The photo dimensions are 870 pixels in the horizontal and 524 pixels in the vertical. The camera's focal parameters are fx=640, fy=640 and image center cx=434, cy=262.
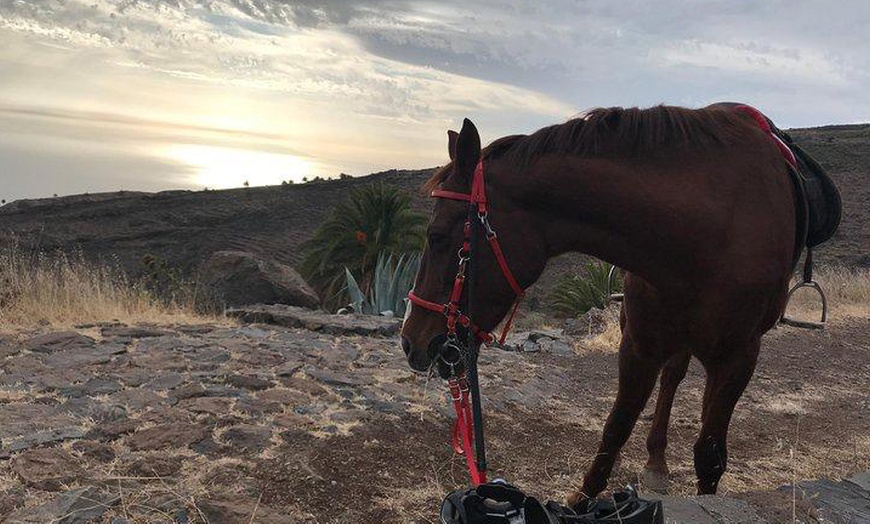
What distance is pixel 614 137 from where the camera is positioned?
8.40ft

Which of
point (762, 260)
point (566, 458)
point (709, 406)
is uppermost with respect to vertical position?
point (762, 260)

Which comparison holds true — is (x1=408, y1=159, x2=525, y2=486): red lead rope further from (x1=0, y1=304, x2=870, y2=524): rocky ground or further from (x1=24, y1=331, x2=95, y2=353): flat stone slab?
(x1=24, y1=331, x2=95, y2=353): flat stone slab

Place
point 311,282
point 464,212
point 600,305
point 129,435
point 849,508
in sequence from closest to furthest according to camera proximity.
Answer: point 464,212 → point 849,508 → point 129,435 → point 600,305 → point 311,282

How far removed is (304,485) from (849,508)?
2410 mm

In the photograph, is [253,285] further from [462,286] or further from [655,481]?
[462,286]

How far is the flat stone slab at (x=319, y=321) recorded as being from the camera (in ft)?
22.9

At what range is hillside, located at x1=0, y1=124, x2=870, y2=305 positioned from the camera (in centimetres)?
2702

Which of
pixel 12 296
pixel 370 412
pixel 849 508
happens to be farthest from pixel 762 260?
pixel 12 296

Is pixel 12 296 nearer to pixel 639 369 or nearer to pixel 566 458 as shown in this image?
pixel 566 458

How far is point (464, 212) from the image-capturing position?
241 cm

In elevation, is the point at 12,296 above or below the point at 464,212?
below

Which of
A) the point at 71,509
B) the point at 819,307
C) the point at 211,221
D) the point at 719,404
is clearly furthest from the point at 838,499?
the point at 211,221

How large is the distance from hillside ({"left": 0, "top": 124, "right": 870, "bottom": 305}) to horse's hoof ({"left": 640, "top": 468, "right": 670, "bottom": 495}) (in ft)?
61.3

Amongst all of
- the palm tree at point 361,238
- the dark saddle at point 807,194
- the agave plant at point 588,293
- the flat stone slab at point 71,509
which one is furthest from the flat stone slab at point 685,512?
the palm tree at point 361,238
